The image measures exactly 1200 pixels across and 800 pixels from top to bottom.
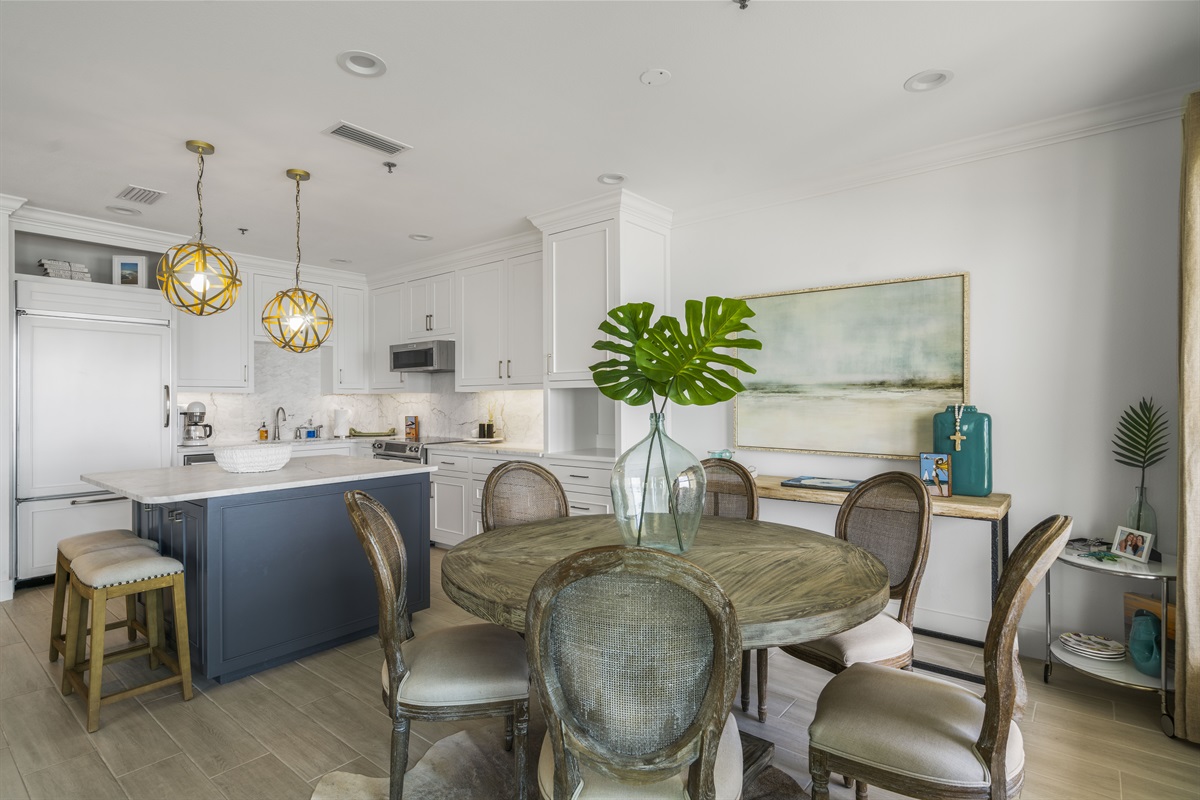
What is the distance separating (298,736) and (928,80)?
3.68m

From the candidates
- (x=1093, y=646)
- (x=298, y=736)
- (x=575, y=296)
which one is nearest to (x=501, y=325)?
(x=575, y=296)

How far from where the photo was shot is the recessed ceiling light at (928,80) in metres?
2.53

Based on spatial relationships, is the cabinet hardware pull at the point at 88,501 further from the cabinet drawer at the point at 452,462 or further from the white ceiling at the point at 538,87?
the cabinet drawer at the point at 452,462

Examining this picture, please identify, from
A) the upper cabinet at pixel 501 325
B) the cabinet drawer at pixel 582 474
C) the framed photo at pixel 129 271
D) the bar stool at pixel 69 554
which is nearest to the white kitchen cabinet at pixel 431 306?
the upper cabinet at pixel 501 325

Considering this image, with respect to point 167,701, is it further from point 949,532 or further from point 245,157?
point 949,532

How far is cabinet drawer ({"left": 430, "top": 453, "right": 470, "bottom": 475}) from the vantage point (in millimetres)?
5199

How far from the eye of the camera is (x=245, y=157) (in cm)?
330

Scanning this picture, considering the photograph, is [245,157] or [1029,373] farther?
[245,157]

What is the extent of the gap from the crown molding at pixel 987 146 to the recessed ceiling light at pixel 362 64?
241 centimetres

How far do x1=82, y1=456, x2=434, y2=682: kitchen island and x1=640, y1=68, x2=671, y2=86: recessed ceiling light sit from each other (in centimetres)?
235

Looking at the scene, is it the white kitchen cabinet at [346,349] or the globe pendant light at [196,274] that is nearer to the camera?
the globe pendant light at [196,274]

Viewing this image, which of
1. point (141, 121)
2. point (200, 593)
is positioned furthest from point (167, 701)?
point (141, 121)

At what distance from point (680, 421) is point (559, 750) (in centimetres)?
327

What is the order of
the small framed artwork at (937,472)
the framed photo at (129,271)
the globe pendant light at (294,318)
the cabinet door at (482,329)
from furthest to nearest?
the cabinet door at (482,329) → the framed photo at (129,271) → the globe pendant light at (294,318) → the small framed artwork at (937,472)
